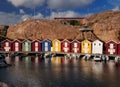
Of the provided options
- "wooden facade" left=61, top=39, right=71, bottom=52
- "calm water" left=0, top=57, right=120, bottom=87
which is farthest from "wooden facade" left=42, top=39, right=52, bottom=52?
"calm water" left=0, top=57, right=120, bottom=87

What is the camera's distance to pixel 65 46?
112 metres

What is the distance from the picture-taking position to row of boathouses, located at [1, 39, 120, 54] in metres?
103

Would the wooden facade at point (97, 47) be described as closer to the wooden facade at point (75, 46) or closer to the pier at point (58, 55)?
the pier at point (58, 55)

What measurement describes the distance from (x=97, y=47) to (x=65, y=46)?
11.9m

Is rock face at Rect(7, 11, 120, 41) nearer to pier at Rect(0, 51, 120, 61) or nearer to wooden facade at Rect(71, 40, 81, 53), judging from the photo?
wooden facade at Rect(71, 40, 81, 53)

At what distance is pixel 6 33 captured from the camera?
523 feet

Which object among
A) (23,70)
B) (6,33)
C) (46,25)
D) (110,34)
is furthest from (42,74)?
(6,33)

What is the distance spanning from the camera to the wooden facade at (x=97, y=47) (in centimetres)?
10544

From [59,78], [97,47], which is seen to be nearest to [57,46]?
[97,47]

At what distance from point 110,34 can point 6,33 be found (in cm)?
5403

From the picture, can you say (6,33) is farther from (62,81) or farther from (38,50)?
(62,81)

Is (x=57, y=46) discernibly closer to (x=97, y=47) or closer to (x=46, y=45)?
(x=46, y=45)

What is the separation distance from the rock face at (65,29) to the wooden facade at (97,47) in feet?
92.8

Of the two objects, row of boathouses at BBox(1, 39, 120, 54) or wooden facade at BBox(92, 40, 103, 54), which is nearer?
row of boathouses at BBox(1, 39, 120, 54)
